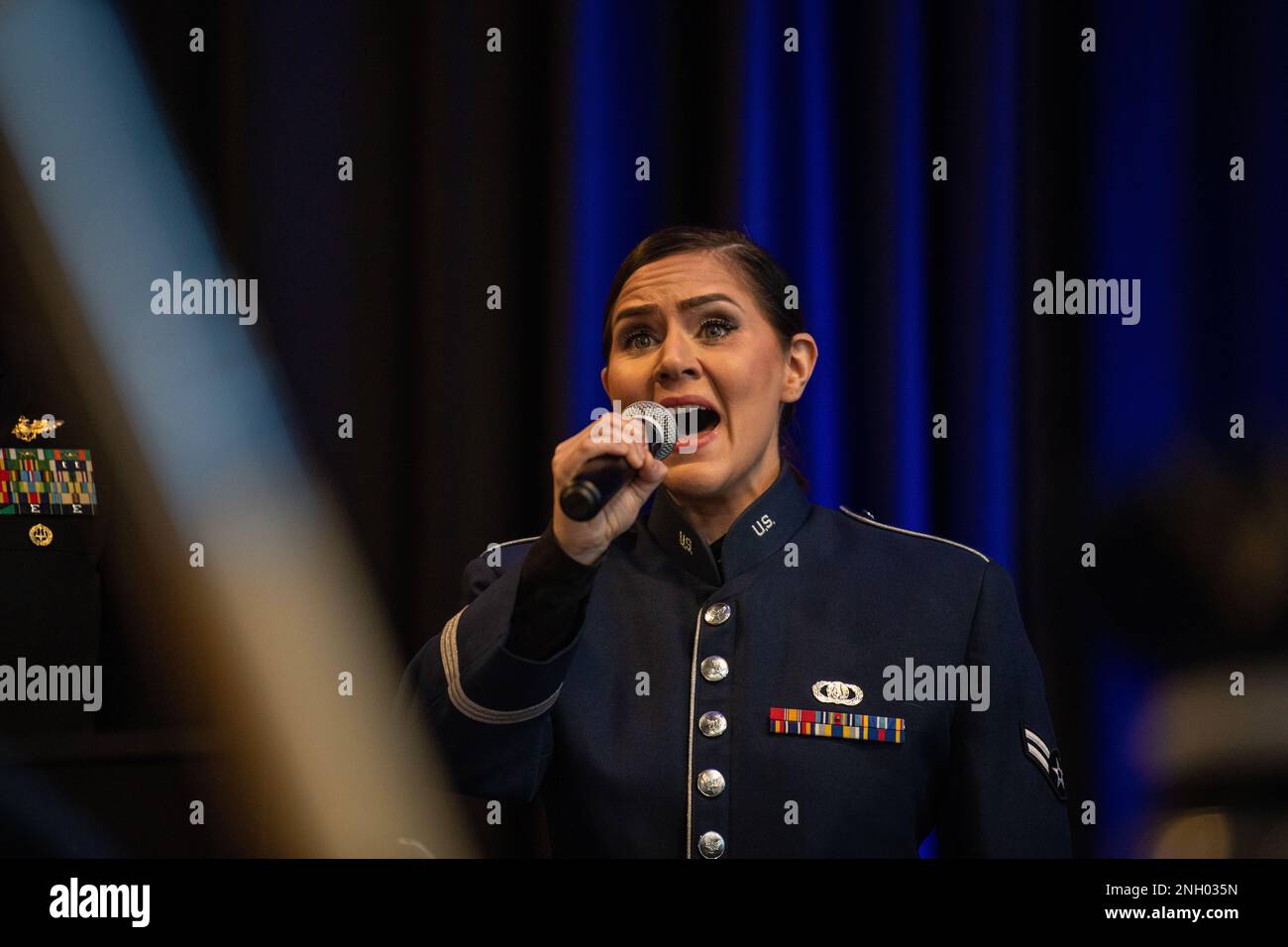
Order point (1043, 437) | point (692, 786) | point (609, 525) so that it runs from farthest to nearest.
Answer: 1. point (1043, 437)
2. point (692, 786)
3. point (609, 525)

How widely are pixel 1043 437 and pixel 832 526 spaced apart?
1.98 feet

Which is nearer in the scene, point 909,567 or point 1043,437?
point 909,567

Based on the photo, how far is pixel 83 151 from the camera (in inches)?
80.0

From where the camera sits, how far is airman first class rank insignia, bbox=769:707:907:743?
1333mm

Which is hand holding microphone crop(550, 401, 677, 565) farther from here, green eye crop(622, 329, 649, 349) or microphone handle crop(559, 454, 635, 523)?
green eye crop(622, 329, 649, 349)

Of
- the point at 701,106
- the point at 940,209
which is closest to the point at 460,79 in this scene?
the point at 701,106

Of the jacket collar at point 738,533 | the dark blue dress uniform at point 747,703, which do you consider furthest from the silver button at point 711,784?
the jacket collar at point 738,533

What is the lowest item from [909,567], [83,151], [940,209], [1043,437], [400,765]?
[400,765]

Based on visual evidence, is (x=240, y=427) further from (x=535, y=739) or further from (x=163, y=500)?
(x=535, y=739)

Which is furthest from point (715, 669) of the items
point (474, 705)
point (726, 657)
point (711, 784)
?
point (474, 705)

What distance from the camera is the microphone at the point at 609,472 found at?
3.41 ft

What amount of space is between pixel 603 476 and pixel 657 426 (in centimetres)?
15

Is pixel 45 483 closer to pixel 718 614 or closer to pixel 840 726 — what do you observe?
pixel 718 614

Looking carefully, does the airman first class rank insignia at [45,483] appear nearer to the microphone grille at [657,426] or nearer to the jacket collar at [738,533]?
the jacket collar at [738,533]
